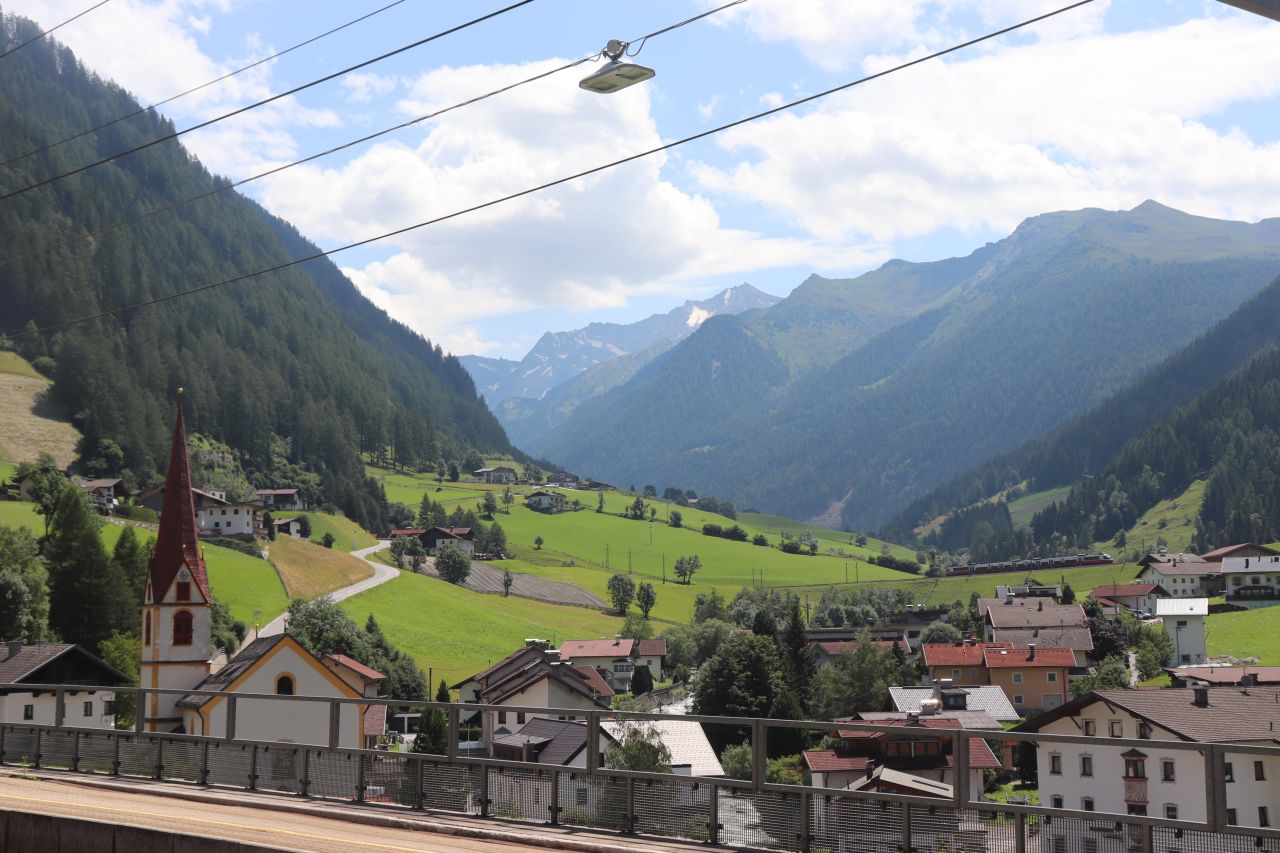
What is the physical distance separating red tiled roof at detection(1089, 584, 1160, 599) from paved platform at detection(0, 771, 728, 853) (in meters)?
163

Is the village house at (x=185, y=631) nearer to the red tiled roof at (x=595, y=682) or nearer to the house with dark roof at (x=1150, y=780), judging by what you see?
the house with dark roof at (x=1150, y=780)

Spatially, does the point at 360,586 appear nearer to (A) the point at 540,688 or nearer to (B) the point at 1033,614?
(A) the point at 540,688

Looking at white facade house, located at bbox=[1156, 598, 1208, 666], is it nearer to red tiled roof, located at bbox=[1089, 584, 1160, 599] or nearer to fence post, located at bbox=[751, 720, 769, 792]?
red tiled roof, located at bbox=[1089, 584, 1160, 599]

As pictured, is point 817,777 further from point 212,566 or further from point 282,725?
point 212,566

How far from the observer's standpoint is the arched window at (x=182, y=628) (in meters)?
59.2

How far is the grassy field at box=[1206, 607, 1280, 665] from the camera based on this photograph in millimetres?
128625

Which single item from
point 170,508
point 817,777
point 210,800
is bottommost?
point 817,777

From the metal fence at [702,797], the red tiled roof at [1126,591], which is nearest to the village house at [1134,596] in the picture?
the red tiled roof at [1126,591]

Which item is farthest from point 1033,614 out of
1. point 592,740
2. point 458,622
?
point 592,740

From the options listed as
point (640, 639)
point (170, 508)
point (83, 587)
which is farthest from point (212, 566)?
point (170, 508)

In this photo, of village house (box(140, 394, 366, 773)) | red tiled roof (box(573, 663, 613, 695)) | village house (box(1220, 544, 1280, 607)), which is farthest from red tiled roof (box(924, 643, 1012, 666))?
village house (box(140, 394, 366, 773))

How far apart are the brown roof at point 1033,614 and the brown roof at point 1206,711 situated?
98134mm

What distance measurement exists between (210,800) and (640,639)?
5557 inches

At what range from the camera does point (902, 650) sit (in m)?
138
